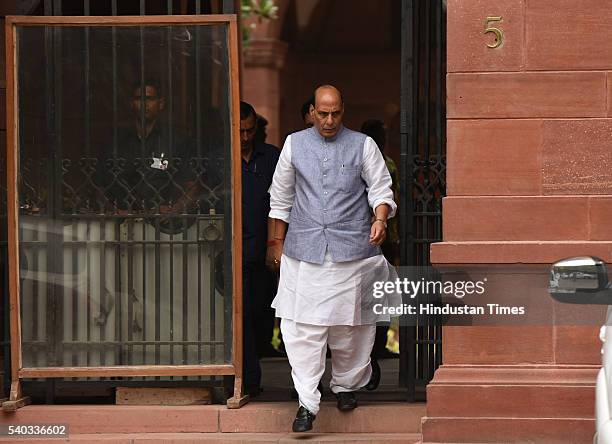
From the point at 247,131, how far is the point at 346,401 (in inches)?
73.8

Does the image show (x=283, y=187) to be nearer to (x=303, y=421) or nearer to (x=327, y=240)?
(x=327, y=240)

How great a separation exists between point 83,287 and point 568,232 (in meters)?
3.05

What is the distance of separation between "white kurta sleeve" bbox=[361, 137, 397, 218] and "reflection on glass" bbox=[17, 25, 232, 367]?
37.3 inches

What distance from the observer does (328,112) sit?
374 inches

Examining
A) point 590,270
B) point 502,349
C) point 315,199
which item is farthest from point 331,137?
point 590,270

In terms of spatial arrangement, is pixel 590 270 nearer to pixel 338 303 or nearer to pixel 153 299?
pixel 338 303

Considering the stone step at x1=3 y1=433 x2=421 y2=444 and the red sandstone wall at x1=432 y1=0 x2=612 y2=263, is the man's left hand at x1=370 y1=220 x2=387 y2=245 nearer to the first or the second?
the red sandstone wall at x1=432 y1=0 x2=612 y2=263

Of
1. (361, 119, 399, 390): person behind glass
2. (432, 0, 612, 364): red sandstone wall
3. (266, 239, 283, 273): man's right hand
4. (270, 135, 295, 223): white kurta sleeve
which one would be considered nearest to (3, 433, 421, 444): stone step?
(432, 0, 612, 364): red sandstone wall

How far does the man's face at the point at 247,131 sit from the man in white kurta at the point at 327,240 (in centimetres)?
71

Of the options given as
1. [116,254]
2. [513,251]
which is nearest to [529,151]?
[513,251]

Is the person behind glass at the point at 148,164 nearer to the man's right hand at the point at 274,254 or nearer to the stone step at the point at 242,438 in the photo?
the man's right hand at the point at 274,254

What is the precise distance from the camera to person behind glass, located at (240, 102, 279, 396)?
406 inches

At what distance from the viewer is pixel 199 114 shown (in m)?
10.0

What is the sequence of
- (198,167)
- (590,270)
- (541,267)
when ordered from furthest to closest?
(198,167), (541,267), (590,270)
